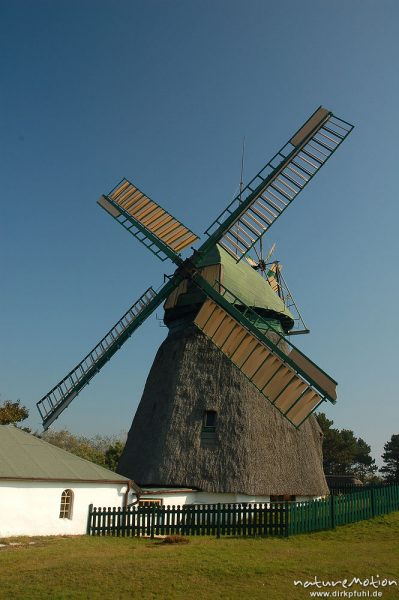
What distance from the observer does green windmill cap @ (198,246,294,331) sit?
22500 millimetres

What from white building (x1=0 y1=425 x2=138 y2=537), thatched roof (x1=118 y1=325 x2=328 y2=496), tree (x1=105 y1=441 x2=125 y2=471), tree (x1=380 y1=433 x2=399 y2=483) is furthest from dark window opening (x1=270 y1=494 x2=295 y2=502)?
tree (x1=380 y1=433 x2=399 y2=483)

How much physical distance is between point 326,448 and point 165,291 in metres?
41.1

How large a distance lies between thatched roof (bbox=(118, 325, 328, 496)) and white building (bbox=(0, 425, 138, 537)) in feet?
7.75

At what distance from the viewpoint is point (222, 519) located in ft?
52.1

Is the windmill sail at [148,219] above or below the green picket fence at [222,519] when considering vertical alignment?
above

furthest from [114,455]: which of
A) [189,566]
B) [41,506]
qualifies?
[189,566]

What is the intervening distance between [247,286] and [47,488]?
12272mm

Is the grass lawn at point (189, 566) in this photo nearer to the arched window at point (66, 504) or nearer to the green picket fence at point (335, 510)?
the green picket fence at point (335, 510)

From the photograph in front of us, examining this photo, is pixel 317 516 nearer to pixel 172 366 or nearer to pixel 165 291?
pixel 172 366

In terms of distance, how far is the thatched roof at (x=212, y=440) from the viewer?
62.4 ft

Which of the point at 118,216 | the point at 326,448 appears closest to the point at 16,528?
the point at 118,216

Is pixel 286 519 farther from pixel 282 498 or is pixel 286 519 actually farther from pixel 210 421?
pixel 210 421

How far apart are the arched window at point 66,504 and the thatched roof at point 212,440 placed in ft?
13.4

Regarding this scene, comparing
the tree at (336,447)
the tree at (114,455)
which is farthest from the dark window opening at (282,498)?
the tree at (336,447)
